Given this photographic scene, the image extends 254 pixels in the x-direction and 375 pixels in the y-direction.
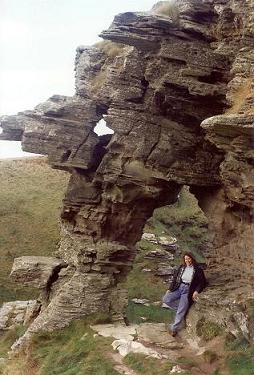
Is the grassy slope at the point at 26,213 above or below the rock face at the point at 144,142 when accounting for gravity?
below

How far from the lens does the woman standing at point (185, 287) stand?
70.6ft

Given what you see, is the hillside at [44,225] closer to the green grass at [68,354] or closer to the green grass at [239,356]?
the green grass at [68,354]

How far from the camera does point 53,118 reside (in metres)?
24.8

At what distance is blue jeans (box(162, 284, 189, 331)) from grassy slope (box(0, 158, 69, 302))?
16.6 meters

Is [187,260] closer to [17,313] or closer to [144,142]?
[144,142]

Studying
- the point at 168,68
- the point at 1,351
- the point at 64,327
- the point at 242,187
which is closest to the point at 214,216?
the point at 242,187

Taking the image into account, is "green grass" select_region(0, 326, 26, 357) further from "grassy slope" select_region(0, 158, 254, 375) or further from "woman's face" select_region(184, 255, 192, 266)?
"woman's face" select_region(184, 255, 192, 266)

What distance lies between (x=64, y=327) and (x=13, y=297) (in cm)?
1246

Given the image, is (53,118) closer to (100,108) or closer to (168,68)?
(100,108)

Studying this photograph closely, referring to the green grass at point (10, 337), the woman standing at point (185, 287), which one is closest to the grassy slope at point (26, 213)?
the green grass at point (10, 337)

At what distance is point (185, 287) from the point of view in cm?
2180

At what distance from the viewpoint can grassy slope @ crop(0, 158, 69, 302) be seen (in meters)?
39.7

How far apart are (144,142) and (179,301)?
727 cm

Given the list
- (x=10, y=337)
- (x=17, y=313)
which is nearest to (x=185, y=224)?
(x=17, y=313)
